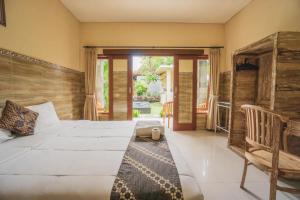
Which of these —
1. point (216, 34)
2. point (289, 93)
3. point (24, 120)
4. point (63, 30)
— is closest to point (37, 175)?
point (24, 120)

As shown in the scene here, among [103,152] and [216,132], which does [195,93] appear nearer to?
[216,132]

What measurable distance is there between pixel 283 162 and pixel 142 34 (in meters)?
3.89

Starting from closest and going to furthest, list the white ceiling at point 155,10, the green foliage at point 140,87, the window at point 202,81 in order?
the white ceiling at point 155,10 → the window at point 202,81 → the green foliage at point 140,87

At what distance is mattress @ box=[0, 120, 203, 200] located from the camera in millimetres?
1002

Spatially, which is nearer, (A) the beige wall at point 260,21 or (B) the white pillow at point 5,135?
(B) the white pillow at point 5,135

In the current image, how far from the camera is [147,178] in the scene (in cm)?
110

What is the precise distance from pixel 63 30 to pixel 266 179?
4.23 meters

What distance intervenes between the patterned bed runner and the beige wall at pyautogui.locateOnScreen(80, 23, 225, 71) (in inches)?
143

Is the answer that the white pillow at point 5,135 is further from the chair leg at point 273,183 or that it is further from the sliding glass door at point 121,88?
the sliding glass door at point 121,88

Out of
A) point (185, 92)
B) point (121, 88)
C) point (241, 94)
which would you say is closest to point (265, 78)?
point (241, 94)

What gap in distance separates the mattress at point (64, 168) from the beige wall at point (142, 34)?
3.27m

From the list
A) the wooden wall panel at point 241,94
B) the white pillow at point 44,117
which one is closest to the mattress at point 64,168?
the white pillow at point 44,117

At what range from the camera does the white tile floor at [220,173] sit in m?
1.93

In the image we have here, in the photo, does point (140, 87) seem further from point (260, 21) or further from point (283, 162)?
point (283, 162)
